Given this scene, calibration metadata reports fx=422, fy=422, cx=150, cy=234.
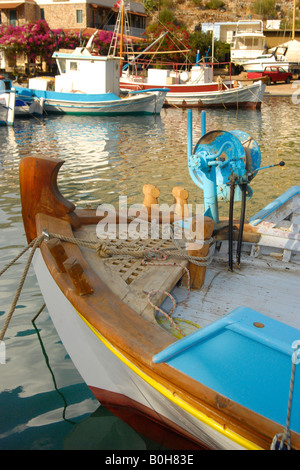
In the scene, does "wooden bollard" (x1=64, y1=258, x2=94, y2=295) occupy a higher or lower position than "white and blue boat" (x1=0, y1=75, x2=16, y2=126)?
lower

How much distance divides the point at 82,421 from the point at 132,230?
1701 mm

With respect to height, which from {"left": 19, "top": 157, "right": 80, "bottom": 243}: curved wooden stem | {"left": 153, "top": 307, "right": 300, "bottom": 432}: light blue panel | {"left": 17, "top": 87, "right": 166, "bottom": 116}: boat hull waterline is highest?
{"left": 17, "top": 87, "right": 166, "bottom": 116}: boat hull waterline

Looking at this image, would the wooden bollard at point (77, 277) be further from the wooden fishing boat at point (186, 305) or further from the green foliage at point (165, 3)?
the green foliage at point (165, 3)

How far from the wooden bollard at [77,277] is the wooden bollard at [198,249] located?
0.90 meters

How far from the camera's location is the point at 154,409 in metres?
2.52

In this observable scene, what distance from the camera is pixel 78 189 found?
8930 mm

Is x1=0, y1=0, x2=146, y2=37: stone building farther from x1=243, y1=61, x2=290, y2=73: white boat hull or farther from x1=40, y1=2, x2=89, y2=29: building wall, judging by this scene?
x1=243, y1=61, x2=290, y2=73: white boat hull

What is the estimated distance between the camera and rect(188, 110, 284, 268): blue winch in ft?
12.5

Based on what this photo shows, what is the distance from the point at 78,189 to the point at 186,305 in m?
6.21

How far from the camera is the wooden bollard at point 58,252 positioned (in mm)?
2855

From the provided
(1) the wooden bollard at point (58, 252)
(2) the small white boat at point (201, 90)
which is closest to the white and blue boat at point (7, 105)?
(2) the small white boat at point (201, 90)

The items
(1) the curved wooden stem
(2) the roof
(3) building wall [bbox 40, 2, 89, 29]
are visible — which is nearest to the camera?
(1) the curved wooden stem

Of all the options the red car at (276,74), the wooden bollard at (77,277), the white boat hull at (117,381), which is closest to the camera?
the white boat hull at (117,381)

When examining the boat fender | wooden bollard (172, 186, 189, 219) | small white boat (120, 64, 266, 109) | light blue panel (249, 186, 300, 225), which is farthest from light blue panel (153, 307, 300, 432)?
the boat fender
